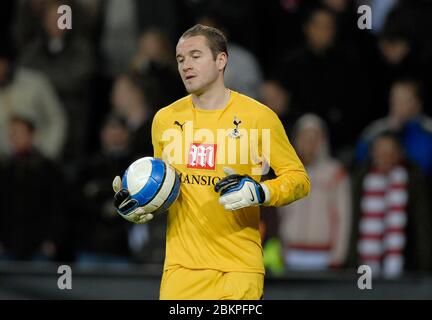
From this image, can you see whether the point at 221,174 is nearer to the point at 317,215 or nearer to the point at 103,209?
the point at 317,215

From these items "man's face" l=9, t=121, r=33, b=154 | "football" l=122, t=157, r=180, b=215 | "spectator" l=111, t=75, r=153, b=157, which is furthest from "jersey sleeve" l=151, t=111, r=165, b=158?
"man's face" l=9, t=121, r=33, b=154

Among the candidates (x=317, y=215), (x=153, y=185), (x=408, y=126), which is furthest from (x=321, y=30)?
(x=153, y=185)

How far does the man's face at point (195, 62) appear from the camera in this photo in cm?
665

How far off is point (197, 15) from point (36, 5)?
6.53ft

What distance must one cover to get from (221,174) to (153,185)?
396mm

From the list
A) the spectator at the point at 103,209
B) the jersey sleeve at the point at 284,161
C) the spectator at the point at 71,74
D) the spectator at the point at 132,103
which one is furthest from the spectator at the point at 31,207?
the jersey sleeve at the point at 284,161

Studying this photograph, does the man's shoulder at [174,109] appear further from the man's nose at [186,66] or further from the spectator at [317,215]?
the spectator at [317,215]

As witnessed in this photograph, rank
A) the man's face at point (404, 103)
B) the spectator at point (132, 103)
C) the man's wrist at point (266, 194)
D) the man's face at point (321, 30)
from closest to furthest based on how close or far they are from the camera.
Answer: the man's wrist at point (266, 194) → the man's face at point (404, 103) → the spectator at point (132, 103) → the man's face at point (321, 30)

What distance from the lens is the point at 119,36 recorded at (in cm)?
1316

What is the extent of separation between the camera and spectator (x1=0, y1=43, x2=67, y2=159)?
12.6 m

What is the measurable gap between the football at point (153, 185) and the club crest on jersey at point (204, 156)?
5.3 inches

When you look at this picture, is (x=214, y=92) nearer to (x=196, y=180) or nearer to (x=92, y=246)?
(x=196, y=180)

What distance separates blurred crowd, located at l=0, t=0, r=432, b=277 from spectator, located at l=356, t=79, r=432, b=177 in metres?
0.02
